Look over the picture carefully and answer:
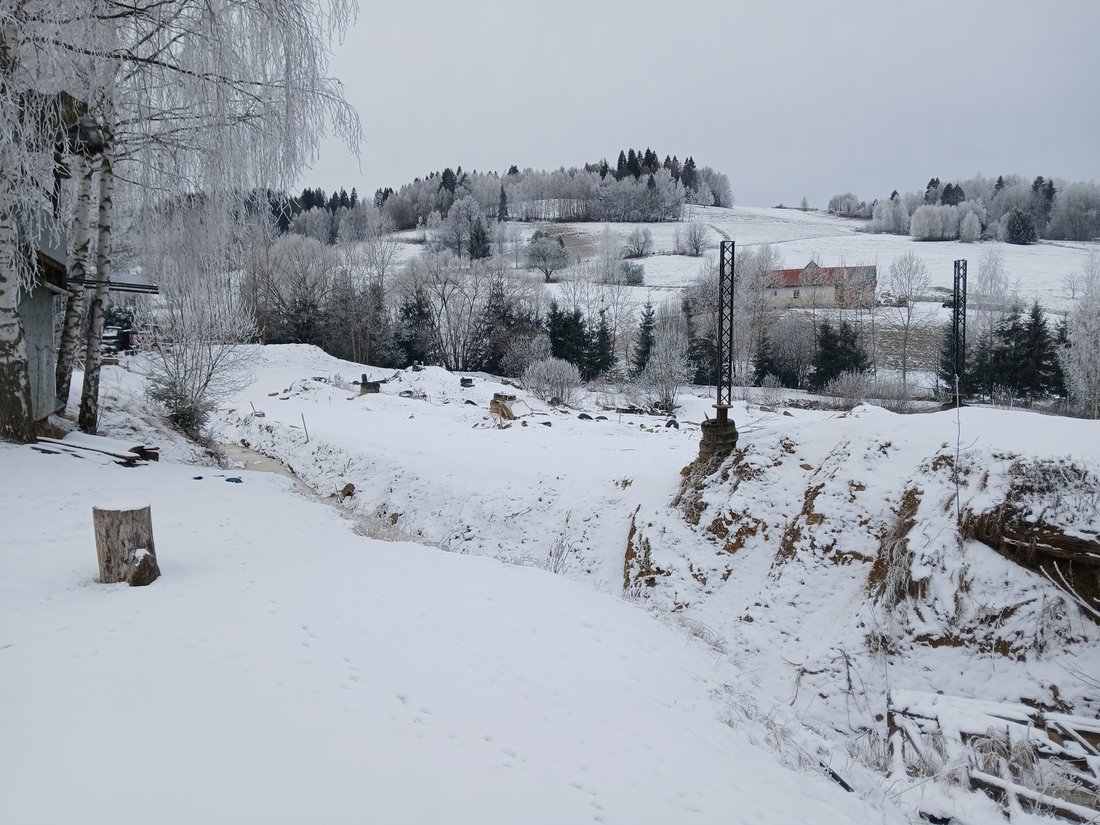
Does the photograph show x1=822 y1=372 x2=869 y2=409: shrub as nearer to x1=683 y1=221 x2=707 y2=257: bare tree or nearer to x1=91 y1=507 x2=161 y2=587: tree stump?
x1=91 y1=507 x2=161 y2=587: tree stump

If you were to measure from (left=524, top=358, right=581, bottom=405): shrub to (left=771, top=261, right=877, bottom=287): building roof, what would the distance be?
87.7 ft

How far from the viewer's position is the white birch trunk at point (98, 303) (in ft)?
31.5

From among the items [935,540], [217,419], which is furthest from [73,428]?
[217,419]

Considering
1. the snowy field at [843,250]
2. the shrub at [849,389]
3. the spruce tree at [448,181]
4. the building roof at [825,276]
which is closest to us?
the shrub at [849,389]

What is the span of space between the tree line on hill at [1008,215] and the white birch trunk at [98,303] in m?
84.2

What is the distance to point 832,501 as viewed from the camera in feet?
25.2

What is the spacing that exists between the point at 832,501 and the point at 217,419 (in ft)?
74.1

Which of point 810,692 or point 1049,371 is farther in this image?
point 1049,371

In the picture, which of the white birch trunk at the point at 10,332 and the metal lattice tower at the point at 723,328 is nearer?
the white birch trunk at the point at 10,332

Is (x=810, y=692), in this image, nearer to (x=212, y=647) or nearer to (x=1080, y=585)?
(x=1080, y=585)

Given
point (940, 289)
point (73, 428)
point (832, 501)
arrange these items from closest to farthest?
point (832, 501), point (73, 428), point (940, 289)

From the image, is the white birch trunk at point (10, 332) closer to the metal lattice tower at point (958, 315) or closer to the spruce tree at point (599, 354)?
the metal lattice tower at point (958, 315)

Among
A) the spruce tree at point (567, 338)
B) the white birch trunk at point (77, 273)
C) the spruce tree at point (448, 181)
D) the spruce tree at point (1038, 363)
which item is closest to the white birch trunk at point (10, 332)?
the white birch trunk at point (77, 273)

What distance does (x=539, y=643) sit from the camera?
4.82 metres
